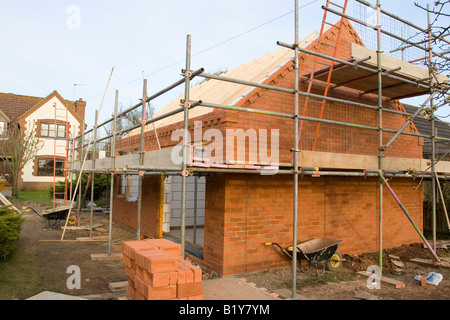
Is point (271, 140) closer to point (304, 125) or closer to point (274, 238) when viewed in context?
point (304, 125)

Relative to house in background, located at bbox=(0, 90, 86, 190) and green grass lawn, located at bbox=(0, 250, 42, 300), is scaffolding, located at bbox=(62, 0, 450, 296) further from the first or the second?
house in background, located at bbox=(0, 90, 86, 190)

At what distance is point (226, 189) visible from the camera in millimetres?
6316

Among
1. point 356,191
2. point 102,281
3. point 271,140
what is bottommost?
point 102,281

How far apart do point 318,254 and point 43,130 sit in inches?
1161

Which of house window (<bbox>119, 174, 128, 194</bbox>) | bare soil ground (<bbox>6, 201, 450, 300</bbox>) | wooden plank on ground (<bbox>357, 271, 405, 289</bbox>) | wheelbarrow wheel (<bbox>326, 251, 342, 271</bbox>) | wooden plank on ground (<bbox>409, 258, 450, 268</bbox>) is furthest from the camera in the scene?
house window (<bbox>119, 174, 128, 194</bbox>)

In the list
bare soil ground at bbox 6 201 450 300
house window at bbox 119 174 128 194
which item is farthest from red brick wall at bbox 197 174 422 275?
house window at bbox 119 174 128 194

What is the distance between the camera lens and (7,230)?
7.03m

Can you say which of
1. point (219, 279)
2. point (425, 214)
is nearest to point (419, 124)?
point (425, 214)

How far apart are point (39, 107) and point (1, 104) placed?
17.3 feet

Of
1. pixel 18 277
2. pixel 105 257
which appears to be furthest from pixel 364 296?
pixel 18 277

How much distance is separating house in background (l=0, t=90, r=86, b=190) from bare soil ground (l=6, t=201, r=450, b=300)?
65.5ft

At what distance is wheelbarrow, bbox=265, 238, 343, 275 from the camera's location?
648cm

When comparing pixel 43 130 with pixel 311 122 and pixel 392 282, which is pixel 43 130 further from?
pixel 392 282
